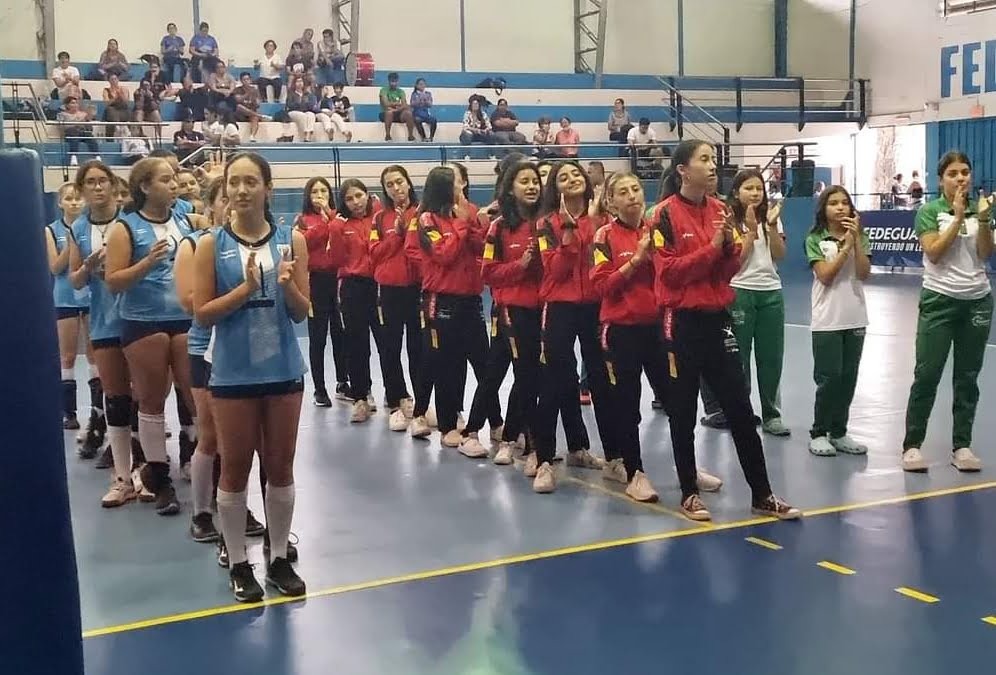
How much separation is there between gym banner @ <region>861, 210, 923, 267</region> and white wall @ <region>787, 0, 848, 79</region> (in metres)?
7.92

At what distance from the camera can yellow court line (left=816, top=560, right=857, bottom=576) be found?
474cm

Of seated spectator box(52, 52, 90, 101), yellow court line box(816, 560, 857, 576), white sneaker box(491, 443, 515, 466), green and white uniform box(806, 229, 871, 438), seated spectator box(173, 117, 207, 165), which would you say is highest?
seated spectator box(52, 52, 90, 101)

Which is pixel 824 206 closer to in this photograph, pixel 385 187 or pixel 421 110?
pixel 385 187

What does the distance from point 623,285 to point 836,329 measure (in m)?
1.77

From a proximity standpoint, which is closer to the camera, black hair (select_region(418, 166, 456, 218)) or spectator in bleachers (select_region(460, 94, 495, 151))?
black hair (select_region(418, 166, 456, 218))

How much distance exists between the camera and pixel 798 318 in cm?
1385

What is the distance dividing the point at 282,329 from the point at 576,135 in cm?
1737

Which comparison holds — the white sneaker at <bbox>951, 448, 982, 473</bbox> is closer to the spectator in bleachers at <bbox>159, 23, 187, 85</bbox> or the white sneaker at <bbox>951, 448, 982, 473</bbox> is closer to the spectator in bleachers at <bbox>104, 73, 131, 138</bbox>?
the spectator in bleachers at <bbox>104, 73, 131, 138</bbox>

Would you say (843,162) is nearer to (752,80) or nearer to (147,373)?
(752,80)

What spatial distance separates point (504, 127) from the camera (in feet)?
68.4

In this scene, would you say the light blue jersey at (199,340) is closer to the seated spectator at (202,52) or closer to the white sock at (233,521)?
the white sock at (233,521)

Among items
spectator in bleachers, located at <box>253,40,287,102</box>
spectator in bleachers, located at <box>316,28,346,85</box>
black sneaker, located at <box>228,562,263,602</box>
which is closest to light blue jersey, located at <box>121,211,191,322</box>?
black sneaker, located at <box>228,562,263,602</box>

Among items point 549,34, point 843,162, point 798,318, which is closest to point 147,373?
point 798,318

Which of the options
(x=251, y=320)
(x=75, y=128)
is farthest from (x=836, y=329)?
(x=75, y=128)
